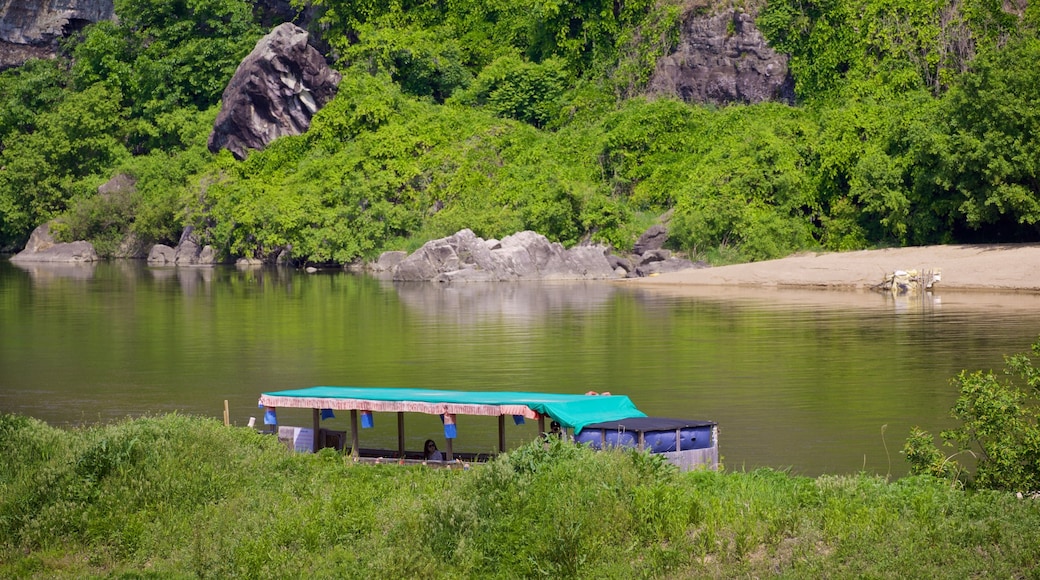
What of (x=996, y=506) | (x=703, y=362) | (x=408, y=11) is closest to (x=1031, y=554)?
(x=996, y=506)

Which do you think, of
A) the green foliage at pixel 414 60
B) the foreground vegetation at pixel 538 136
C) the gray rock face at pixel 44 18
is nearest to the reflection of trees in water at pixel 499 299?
the foreground vegetation at pixel 538 136

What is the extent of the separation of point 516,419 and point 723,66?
59.8 m

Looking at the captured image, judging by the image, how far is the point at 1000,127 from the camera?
50062 mm

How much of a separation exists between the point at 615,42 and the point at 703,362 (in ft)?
171

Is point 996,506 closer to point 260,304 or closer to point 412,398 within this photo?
point 412,398

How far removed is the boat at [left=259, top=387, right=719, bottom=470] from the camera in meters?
17.4

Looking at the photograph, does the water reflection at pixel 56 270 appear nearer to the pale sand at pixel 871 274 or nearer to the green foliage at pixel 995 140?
the pale sand at pixel 871 274

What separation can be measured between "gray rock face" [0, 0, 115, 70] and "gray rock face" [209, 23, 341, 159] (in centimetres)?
2460

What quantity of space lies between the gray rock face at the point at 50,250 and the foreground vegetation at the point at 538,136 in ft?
3.56

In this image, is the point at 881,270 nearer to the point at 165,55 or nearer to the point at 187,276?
the point at 187,276

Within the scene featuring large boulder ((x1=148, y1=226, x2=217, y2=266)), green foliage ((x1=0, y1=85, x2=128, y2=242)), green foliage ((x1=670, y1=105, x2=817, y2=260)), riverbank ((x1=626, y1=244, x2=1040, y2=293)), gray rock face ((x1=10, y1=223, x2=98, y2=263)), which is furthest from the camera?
green foliage ((x1=0, y1=85, x2=128, y2=242))

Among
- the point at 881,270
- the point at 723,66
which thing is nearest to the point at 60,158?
the point at 723,66

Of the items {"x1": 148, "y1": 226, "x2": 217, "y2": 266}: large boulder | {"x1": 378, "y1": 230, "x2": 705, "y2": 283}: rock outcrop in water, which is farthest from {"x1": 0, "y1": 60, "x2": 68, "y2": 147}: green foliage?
{"x1": 378, "y1": 230, "x2": 705, "y2": 283}: rock outcrop in water

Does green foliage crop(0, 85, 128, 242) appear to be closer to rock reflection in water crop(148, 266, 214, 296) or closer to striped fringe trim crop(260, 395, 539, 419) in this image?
rock reflection in water crop(148, 266, 214, 296)
